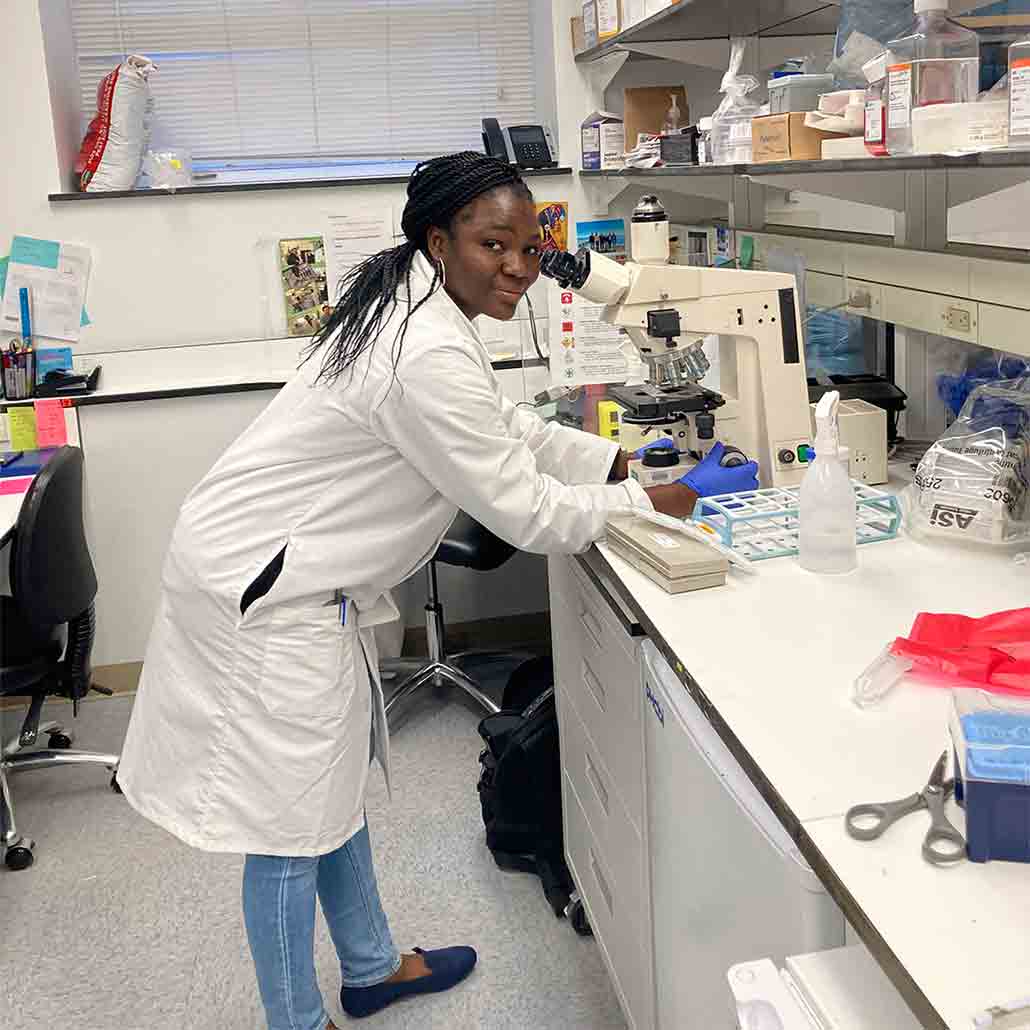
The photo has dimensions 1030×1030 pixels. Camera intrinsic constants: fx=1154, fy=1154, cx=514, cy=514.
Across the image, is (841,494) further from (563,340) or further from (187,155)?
(187,155)

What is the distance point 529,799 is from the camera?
2.39 metres

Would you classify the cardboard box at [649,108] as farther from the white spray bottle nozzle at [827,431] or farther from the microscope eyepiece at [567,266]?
the white spray bottle nozzle at [827,431]

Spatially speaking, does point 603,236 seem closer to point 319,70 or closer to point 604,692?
point 319,70

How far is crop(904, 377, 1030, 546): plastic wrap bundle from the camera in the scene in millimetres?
1633

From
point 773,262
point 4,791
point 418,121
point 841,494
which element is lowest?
point 4,791

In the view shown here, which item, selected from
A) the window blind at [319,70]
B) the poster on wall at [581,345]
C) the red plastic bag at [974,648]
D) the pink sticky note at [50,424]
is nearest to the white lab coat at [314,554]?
the red plastic bag at [974,648]

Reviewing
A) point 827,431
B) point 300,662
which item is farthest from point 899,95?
point 300,662

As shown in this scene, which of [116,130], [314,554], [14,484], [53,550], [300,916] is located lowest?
[300,916]

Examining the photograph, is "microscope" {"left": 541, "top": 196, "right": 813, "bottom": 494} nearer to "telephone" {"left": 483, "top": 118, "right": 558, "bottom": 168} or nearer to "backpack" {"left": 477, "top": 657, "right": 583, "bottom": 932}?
"backpack" {"left": 477, "top": 657, "right": 583, "bottom": 932}

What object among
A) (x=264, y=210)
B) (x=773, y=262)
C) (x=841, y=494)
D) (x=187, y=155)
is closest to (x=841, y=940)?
(x=841, y=494)

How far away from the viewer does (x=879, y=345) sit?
93.6 inches

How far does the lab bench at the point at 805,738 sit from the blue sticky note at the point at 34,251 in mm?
1952

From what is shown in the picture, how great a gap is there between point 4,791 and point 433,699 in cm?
115

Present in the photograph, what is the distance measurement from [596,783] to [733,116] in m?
1.32
